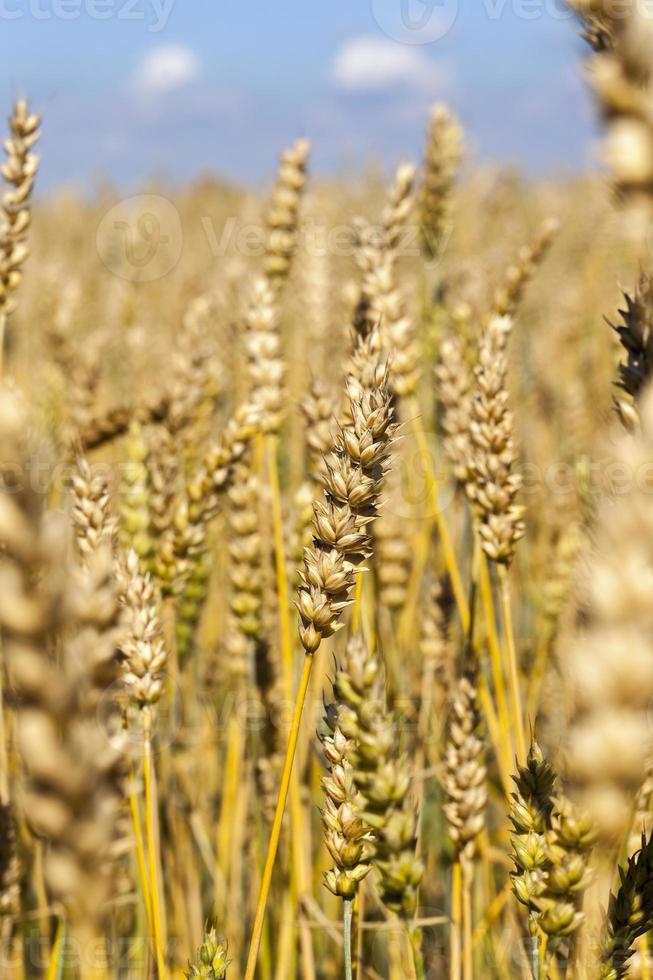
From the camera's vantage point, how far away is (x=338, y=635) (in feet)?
7.51

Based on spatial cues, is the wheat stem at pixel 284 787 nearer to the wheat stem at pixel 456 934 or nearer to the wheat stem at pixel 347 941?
the wheat stem at pixel 347 941

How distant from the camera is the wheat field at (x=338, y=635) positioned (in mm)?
397

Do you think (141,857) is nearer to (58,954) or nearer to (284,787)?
(58,954)

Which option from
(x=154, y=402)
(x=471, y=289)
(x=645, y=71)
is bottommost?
(x=645, y=71)

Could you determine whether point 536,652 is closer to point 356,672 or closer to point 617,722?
point 356,672

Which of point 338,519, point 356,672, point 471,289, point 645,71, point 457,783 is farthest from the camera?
point 471,289

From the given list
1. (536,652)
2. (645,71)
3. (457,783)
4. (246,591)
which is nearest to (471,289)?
(536,652)

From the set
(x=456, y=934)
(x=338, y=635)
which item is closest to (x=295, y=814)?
(x=456, y=934)

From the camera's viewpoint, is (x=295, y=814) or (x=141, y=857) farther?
(x=295, y=814)

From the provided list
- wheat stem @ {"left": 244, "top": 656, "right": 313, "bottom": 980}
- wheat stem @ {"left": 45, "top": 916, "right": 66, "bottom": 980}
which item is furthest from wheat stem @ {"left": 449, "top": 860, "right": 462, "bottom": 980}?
wheat stem @ {"left": 45, "top": 916, "right": 66, "bottom": 980}

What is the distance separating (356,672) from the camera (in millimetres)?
613

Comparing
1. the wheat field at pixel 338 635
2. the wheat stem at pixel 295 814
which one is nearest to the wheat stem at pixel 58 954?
the wheat field at pixel 338 635

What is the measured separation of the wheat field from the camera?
0.40 metres

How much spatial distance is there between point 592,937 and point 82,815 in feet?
1.95
